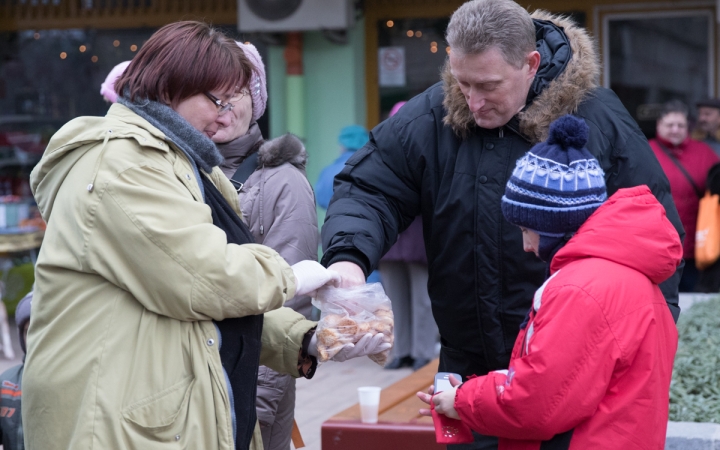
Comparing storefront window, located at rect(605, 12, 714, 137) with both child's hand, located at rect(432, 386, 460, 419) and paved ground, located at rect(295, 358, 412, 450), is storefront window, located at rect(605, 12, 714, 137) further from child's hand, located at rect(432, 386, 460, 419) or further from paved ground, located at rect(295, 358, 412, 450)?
child's hand, located at rect(432, 386, 460, 419)

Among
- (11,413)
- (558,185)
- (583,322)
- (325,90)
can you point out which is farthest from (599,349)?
(325,90)

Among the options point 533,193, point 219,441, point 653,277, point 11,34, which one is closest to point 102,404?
point 219,441

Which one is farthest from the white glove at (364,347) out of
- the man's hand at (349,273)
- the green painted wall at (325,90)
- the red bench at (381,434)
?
the green painted wall at (325,90)

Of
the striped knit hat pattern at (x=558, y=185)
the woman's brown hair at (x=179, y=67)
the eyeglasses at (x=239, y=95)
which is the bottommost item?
the striped knit hat pattern at (x=558, y=185)

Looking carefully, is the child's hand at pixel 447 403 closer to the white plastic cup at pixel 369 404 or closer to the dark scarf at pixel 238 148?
the white plastic cup at pixel 369 404

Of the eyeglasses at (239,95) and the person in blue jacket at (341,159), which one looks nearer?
the eyeglasses at (239,95)

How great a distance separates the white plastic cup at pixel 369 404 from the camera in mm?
3539

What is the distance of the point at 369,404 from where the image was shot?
354 centimetres

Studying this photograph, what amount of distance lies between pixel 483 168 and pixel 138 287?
1.18 m

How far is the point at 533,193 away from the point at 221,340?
860 mm

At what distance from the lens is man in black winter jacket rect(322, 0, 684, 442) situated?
2.68m

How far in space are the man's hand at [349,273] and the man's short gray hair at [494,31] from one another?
2.33ft

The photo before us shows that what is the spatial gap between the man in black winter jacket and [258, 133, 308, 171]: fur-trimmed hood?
476 mm

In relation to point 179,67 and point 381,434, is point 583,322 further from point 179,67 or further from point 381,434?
point 381,434
